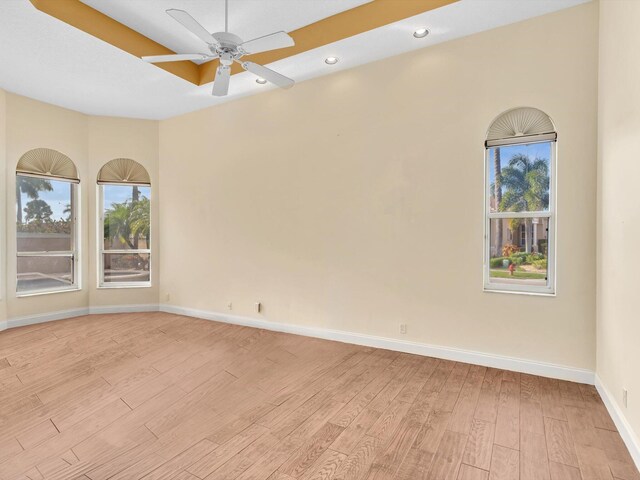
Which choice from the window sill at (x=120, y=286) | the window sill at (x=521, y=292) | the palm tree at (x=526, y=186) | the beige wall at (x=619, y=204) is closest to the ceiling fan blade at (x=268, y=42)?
the beige wall at (x=619, y=204)

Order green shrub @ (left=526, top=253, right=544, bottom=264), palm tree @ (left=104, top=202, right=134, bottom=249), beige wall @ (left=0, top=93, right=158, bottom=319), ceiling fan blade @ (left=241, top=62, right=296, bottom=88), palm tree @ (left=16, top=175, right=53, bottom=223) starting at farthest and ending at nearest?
palm tree @ (left=104, top=202, right=134, bottom=249) → palm tree @ (left=16, top=175, right=53, bottom=223) → beige wall @ (left=0, top=93, right=158, bottom=319) → green shrub @ (left=526, top=253, right=544, bottom=264) → ceiling fan blade @ (left=241, top=62, right=296, bottom=88)

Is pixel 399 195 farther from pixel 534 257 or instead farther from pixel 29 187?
pixel 29 187

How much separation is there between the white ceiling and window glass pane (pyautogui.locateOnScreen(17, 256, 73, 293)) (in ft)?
8.16

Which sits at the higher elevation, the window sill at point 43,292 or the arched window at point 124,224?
the arched window at point 124,224

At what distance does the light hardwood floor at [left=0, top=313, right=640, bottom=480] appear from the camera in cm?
196

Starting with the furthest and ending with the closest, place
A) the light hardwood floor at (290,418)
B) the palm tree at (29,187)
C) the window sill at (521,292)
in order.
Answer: the palm tree at (29,187) < the window sill at (521,292) < the light hardwood floor at (290,418)

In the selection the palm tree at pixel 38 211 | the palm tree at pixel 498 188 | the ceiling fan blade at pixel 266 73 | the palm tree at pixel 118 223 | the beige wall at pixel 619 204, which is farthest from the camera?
the palm tree at pixel 118 223

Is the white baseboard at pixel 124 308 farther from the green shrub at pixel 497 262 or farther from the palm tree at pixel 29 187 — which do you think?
the green shrub at pixel 497 262

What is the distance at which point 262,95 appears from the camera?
15.7ft

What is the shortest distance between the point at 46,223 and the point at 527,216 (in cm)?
667

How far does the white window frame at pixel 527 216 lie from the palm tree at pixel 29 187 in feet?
20.7

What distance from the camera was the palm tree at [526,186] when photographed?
3.23 m

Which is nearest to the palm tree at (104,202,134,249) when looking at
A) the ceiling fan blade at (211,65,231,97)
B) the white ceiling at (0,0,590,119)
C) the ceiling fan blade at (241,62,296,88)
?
the white ceiling at (0,0,590,119)

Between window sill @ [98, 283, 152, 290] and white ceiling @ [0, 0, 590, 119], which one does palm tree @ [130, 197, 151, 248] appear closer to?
window sill @ [98, 283, 152, 290]
